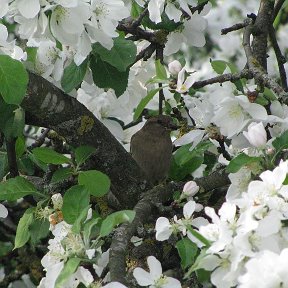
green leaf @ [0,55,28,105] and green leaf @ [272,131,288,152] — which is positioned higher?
green leaf @ [0,55,28,105]

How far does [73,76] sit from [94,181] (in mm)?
353

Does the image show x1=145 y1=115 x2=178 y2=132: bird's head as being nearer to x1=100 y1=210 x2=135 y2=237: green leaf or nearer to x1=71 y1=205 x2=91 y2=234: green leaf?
x1=71 y1=205 x2=91 y2=234: green leaf

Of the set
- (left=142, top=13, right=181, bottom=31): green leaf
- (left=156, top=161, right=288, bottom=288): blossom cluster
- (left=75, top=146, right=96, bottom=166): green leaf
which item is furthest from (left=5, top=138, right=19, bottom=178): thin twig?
(left=156, top=161, right=288, bottom=288): blossom cluster

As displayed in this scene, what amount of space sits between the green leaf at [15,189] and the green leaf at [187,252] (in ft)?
1.59

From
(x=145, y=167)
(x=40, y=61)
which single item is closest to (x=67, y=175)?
(x=40, y=61)

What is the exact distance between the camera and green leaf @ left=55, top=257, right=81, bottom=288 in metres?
1.77

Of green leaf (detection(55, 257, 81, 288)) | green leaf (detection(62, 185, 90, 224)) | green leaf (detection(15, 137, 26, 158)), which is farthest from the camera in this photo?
green leaf (detection(15, 137, 26, 158))

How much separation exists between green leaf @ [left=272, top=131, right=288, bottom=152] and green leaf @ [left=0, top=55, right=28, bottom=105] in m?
0.61

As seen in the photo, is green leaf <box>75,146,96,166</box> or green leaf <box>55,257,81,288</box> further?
green leaf <box>75,146,96,166</box>

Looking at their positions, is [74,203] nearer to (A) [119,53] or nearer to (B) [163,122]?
(A) [119,53]

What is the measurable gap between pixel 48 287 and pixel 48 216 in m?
0.39

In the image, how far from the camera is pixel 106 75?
2.51m

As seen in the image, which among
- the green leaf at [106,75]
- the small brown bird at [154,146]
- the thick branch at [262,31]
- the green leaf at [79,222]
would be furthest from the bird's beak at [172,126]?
the green leaf at [79,222]

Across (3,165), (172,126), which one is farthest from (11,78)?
(172,126)
